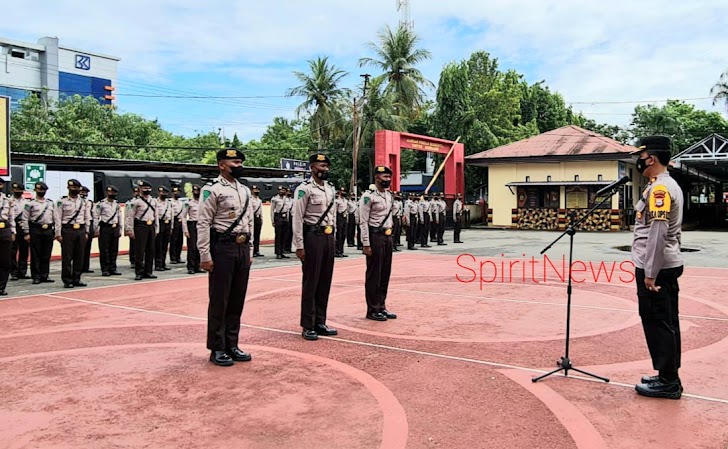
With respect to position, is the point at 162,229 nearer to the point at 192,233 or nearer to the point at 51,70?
the point at 192,233

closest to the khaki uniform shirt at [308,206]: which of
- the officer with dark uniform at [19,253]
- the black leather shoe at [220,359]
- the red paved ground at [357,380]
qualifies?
the red paved ground at [357,380]

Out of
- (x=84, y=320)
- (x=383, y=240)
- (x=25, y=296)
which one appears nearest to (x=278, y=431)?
(x=383, y=240)

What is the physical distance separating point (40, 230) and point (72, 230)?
3.01 ft

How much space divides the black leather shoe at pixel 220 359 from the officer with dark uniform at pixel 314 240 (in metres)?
1.15

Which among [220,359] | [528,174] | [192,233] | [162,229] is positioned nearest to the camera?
[220,359]

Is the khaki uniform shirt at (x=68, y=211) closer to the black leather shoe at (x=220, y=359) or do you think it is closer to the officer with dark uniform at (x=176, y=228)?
the officer with dark uniform at (x=176, y=228)

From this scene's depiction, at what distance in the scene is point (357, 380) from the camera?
494 centimetres

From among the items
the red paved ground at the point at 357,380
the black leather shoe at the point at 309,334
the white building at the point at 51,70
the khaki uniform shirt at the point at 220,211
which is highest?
the white building at the point at 51,70

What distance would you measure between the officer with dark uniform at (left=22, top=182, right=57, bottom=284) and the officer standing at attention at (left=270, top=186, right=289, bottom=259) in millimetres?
6096

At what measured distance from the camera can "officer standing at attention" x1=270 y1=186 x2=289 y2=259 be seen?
54.3 feet

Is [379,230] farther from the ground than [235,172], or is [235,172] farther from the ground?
[235,172]

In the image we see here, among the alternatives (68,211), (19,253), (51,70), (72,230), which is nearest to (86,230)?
(72,230)

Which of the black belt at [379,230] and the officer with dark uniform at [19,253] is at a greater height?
the black belt at [379,230]

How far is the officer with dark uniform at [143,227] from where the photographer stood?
12227 millimetres
